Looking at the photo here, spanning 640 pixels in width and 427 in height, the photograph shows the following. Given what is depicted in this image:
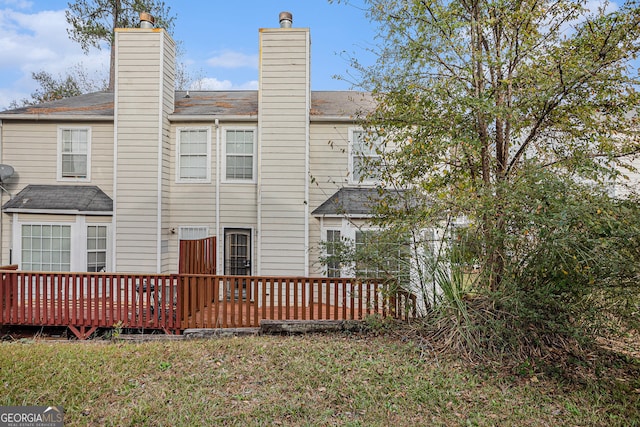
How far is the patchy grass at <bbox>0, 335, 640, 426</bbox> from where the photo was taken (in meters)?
3.43

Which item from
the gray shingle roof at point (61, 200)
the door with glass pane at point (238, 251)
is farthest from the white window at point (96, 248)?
the door with glass pane at point (238, 251)

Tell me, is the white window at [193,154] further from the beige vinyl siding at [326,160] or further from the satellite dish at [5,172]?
the satellite dish at [5,172]

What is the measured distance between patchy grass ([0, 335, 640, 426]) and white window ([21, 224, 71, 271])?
5020mm

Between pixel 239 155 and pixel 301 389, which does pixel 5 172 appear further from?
pixel 301 389

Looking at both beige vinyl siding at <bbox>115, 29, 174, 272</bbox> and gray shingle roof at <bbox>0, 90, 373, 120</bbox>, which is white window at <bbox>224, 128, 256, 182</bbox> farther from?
beige vinyl siding at <bbox>115, 29, 174, 272</bbox>

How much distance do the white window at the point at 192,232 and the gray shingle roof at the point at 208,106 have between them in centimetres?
296

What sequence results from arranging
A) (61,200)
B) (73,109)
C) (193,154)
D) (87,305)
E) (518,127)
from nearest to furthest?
(518,127) → (87,305) → (61,200) → (193,154) → (73,109)

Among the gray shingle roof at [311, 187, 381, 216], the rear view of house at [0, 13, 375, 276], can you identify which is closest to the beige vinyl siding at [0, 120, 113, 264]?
the rear view of house at [0, 13, 375, 276]

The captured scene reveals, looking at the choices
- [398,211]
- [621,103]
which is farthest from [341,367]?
[621,103]

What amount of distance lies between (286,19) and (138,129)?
472 cm

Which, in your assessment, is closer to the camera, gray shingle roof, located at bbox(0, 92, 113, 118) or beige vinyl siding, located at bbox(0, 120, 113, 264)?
gray shingle roof, located at bbox(0, 92, 113, 118)

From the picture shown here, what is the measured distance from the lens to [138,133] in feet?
31.8

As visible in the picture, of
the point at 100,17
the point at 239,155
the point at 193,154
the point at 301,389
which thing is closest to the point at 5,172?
the point at 193,154

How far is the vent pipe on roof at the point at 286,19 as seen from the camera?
9930mm
